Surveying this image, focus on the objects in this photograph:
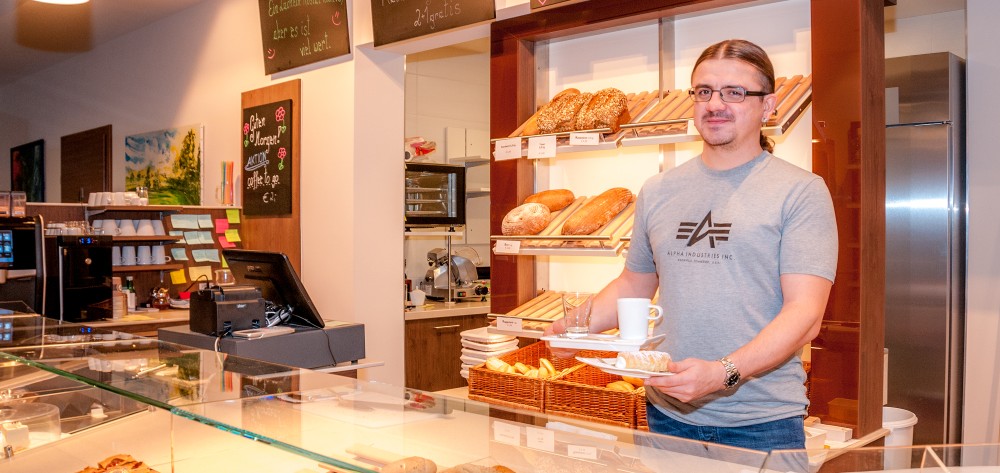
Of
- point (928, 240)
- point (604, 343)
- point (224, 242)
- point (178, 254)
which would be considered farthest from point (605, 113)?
point (178, 254)

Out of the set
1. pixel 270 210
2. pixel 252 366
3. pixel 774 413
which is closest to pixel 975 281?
pixel 774 413

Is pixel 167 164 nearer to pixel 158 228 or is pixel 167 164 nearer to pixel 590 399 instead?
pixel 158 228

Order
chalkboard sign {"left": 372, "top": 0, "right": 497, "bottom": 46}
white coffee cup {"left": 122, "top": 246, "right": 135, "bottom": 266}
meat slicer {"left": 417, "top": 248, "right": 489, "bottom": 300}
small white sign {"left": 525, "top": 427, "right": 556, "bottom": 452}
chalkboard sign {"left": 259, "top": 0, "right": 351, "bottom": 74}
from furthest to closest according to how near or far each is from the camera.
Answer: meat slicer {"left": 417, "top": 248, "right": 489, "bottom": 300}, white coffee cup {"left": 122, "top": 246, "right": 135, "bottom": 266}, chalkboard sign {"left": 259, "top": 0, "right": 351, "bottom": 74}, chalkboard sign {"left": 372, "top": 0, "right": 497, "bottom": 46}, small white sign {"left": 525, "top": 427, "right": 556, "bottom": 452}

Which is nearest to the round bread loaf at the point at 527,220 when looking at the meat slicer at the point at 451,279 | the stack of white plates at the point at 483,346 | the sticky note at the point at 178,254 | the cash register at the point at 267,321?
the stack of white plates at the point at 483,346

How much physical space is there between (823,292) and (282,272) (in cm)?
237

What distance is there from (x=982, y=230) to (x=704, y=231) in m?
3.34

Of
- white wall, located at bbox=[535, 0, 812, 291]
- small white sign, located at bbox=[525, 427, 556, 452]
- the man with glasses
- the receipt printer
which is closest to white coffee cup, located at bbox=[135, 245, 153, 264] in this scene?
the receipt printer

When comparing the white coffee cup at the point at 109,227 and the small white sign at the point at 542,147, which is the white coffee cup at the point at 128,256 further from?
the small white sign at the point at 542,147

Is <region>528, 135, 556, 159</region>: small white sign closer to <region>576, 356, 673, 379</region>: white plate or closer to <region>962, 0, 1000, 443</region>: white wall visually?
<region>576, 356, 673, 379</region>: white plate

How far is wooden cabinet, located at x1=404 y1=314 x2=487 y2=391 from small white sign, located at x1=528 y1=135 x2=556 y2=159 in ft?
7.78

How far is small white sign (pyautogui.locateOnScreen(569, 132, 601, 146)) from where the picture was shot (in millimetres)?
3291

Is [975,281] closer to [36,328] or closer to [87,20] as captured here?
[36,328]

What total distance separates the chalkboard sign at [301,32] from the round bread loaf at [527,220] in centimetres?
202

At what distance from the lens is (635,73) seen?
3752 mm
